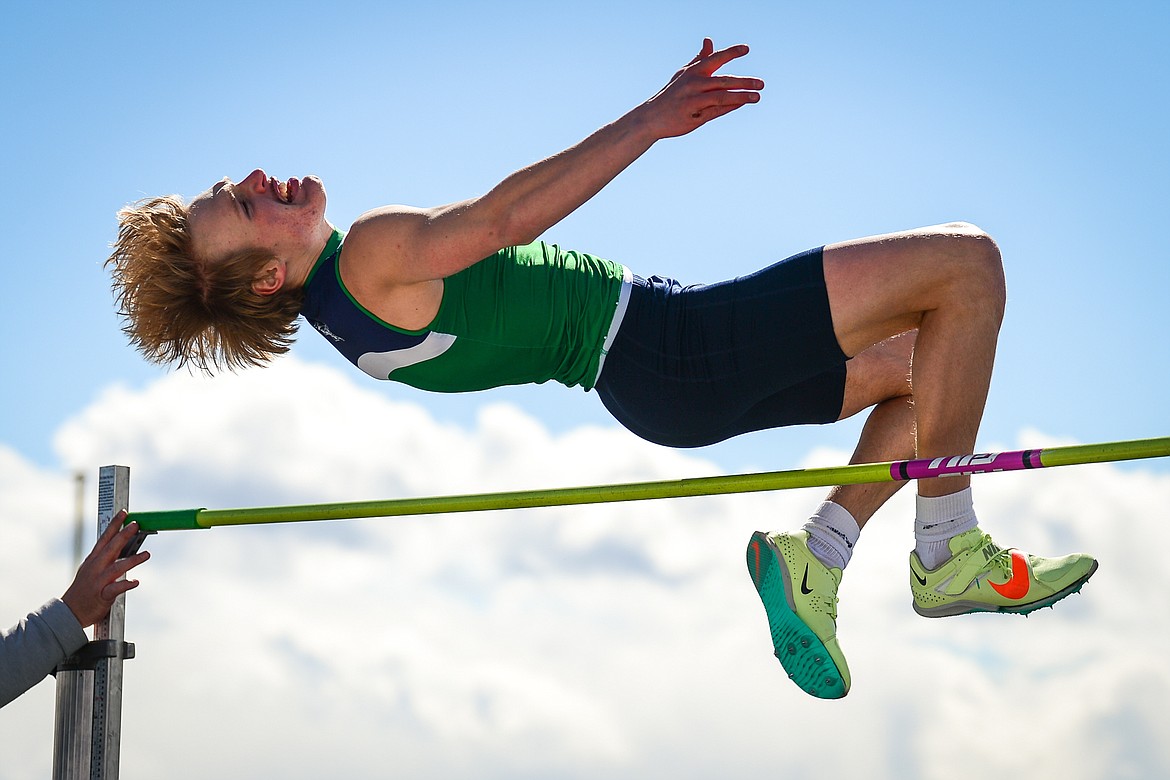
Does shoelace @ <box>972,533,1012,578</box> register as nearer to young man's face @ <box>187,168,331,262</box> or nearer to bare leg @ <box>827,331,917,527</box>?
bare leg @ <box>827,331,917,527</box>

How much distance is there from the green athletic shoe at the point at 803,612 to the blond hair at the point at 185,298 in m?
1.40

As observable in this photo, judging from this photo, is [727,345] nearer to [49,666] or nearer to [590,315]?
[590,315]

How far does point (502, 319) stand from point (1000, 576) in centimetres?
133

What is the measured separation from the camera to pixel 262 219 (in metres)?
3.18

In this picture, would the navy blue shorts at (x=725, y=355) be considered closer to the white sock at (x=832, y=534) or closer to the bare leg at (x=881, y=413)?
the bare leg at (x=881, y=413)

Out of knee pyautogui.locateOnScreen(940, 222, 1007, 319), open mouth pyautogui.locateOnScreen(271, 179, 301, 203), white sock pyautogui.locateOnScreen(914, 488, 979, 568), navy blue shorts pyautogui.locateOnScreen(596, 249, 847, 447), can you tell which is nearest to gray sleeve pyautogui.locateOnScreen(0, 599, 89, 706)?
open mouth pyautogui.locateOnScreen(271, 179, 301, 203)

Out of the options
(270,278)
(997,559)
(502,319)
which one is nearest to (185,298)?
(270,278)

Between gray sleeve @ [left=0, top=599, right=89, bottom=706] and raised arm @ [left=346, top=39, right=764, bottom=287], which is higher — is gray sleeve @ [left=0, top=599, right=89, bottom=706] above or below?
below

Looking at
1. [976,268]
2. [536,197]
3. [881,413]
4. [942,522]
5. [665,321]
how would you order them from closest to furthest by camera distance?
[536,197]
[976,268]
[942,522]
[665,321]
[881,413]

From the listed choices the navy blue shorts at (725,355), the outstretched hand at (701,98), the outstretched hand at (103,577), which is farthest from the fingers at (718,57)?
the outstretched hand at (103,577)

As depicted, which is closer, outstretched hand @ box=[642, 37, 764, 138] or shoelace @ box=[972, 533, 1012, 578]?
outstretched hand @ box=[642, 37, 764, 138]

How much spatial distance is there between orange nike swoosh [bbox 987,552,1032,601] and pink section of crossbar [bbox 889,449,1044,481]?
1.14 ft

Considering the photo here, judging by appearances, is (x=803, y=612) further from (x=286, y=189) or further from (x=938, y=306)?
(x=286, y=189)

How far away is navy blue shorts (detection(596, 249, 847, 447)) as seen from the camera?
117 inches
